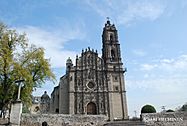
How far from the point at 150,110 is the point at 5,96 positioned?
1907cm

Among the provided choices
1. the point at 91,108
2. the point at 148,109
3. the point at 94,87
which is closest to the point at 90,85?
the point at 94,87

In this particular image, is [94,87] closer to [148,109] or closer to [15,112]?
[148,109]

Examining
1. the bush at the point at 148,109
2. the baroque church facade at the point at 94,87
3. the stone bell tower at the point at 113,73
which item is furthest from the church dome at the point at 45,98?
the bush at the point at 148,109

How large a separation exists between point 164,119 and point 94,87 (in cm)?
1652

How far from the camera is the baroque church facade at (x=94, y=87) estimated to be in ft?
123

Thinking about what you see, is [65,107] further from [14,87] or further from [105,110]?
[14,87]

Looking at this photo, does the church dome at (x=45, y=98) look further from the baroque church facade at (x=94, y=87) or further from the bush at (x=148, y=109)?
the bush at (x=148, y=109)

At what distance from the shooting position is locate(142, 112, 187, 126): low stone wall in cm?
2494

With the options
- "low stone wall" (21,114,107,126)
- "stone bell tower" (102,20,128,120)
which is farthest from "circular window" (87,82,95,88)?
"low stone wall" (21,114,107,126)

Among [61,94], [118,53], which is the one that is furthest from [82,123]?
[118,53]

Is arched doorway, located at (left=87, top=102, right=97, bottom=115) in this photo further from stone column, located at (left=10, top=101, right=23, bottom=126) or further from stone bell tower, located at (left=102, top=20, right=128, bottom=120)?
stone column, located at (left=10, top=101, right=23, bottom=126)

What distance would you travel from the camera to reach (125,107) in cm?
3800

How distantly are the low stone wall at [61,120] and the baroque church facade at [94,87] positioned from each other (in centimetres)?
973

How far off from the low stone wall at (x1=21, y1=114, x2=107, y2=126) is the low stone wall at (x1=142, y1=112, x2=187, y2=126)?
5937mm
